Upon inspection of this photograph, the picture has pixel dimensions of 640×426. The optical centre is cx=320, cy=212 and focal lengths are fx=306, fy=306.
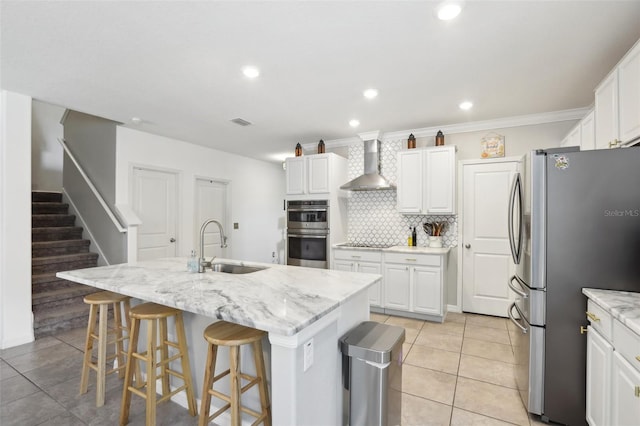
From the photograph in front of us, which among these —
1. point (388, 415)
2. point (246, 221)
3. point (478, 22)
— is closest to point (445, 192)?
point (478, 22)

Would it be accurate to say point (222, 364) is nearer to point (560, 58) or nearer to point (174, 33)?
point (174, 33)

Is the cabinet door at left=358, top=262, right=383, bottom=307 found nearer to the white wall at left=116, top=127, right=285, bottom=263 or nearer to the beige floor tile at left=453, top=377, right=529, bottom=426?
the beige floor tile at left=453, top=377, right=529, bottom=426

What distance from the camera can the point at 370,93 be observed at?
10.0 ft

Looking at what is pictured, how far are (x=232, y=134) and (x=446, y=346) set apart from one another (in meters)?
3.97

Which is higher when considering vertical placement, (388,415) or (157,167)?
(157,167)

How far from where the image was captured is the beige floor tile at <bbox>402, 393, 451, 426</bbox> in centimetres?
198

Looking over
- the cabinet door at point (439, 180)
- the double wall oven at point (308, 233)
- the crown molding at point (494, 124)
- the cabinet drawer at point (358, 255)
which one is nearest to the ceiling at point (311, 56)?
the crown molding at point (494, 124)

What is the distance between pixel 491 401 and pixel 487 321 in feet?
6.09

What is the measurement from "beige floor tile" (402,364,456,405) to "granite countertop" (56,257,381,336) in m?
1.00

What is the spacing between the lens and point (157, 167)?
4.66 m

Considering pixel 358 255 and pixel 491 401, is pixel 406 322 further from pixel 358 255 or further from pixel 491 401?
pixel 491 401

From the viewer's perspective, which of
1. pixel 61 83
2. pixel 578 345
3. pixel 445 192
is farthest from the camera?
pixel 445 192

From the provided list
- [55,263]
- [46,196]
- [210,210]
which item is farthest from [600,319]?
[46,196]

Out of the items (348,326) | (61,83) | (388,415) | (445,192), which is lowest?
(388,415)
